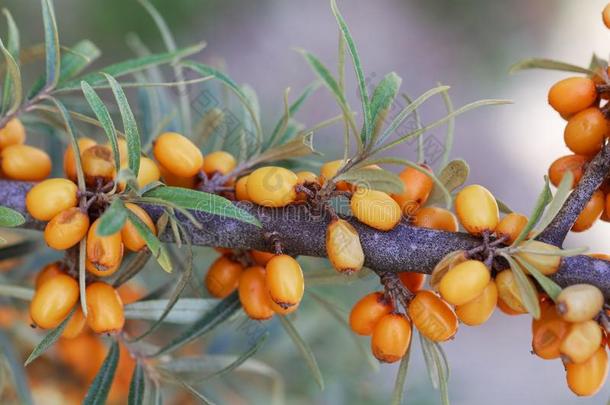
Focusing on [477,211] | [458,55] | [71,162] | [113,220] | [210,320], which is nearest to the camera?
[113,220]

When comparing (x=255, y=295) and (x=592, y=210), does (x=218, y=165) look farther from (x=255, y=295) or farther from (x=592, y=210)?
(x=592, y=210)

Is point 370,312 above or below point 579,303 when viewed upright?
below

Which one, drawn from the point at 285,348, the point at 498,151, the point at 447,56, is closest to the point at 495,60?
the point at 447,56

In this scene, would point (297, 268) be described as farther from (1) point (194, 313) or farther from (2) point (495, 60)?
(2) point (495, 60)

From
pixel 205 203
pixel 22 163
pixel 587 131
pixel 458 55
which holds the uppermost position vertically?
pixel 587 131

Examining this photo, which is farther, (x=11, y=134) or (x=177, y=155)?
(x=11, y=134)

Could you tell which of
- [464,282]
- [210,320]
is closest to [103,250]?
[210,320]

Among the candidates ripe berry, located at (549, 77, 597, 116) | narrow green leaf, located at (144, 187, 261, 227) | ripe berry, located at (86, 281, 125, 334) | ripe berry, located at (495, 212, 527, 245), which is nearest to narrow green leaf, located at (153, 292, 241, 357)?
ripe berry, located at (86, 281, 125, 334)
